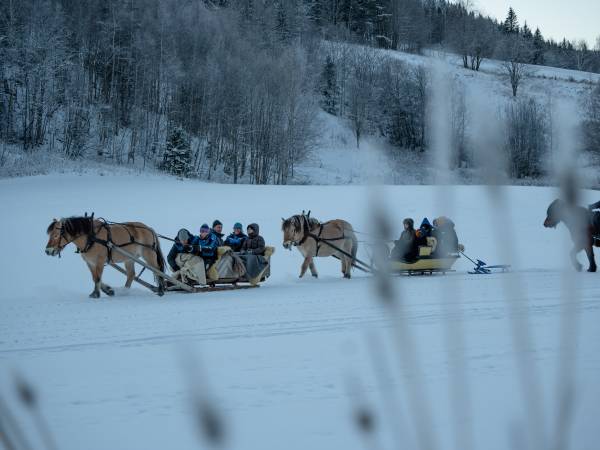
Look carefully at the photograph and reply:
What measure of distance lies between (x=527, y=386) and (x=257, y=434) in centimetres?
221

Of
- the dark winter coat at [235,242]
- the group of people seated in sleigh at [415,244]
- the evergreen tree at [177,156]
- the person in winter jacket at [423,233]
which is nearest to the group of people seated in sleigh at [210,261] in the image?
the dark winter coat at [235,242]

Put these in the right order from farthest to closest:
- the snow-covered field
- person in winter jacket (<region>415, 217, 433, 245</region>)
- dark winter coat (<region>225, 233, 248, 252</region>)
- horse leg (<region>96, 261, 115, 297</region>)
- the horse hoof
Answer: person in winter jacket (<region>415, 217, 433, 245</region>), dark winter coat (<region>225, 233, 248, 252</region>), the horse hoof, horse leg (<region>96, 261, 115, 297</region>), the snow-covered field

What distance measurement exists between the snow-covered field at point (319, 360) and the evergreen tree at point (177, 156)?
2588 cm

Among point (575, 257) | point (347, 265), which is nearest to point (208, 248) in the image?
point (347, 265)

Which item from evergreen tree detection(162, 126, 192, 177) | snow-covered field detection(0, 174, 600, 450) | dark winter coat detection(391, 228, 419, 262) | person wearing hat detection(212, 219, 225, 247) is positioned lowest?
snow-covered field detection(0, 174, 600, 450)

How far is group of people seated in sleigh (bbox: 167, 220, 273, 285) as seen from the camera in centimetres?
1039

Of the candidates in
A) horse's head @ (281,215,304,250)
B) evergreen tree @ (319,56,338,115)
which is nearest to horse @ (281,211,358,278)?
horse's head @ (281,215,304,250)

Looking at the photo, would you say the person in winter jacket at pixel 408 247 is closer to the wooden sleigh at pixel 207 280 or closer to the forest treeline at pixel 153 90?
the wooden sleigh at pixel 207 280

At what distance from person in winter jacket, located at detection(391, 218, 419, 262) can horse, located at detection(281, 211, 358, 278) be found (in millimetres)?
1187

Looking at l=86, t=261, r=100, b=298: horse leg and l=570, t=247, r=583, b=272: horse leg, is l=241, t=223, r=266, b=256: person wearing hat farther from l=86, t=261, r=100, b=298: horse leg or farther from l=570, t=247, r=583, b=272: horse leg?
l=570, t=247, r=583, b=272: horse leg

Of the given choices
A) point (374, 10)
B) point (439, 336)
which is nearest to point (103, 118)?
point (439, 336)

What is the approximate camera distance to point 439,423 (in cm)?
272

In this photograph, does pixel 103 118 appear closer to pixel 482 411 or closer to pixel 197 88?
pixel 197 88

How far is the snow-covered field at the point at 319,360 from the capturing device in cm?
85
